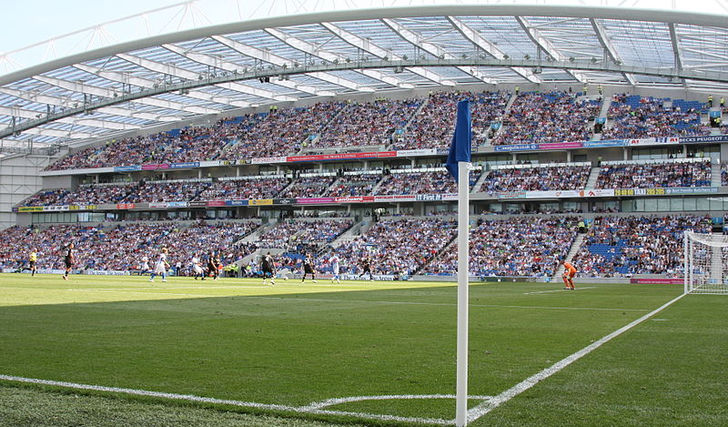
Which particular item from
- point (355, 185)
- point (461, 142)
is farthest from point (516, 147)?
point (461, 142)

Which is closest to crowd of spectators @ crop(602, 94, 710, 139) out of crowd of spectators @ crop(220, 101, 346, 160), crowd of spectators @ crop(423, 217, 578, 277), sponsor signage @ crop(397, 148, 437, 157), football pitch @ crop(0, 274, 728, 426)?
crowd of spectators @ crop(423, 217, 578, 277)

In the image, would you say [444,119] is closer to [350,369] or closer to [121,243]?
[121,243]

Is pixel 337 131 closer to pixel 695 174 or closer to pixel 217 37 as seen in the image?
Result: pixel 217 37

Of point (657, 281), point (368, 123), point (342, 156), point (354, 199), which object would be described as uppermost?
point (368, 123)

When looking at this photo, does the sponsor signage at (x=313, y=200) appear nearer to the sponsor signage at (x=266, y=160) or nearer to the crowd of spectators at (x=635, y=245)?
the sponsor signage at (x=266, y=160)

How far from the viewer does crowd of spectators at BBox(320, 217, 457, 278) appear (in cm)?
5912

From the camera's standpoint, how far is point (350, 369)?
8.83 m

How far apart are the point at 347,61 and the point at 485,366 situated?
4845 cm

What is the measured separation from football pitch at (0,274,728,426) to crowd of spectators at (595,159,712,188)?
148 ft

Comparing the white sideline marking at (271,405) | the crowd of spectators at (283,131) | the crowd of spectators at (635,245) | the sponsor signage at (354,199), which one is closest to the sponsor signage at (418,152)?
the sponsor signage at (354,199)

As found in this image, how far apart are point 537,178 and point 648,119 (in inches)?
431

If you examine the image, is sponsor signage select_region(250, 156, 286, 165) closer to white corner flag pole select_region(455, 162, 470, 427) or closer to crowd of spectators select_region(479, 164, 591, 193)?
crowd of spectators select_region(479, 164, 591, 193)

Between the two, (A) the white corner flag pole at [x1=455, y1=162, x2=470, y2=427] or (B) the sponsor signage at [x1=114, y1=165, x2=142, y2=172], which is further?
(B) the sponsor signage at [x1=114, y1=165, x2=142, y2=172]

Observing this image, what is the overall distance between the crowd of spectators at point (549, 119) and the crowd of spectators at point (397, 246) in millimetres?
10513
